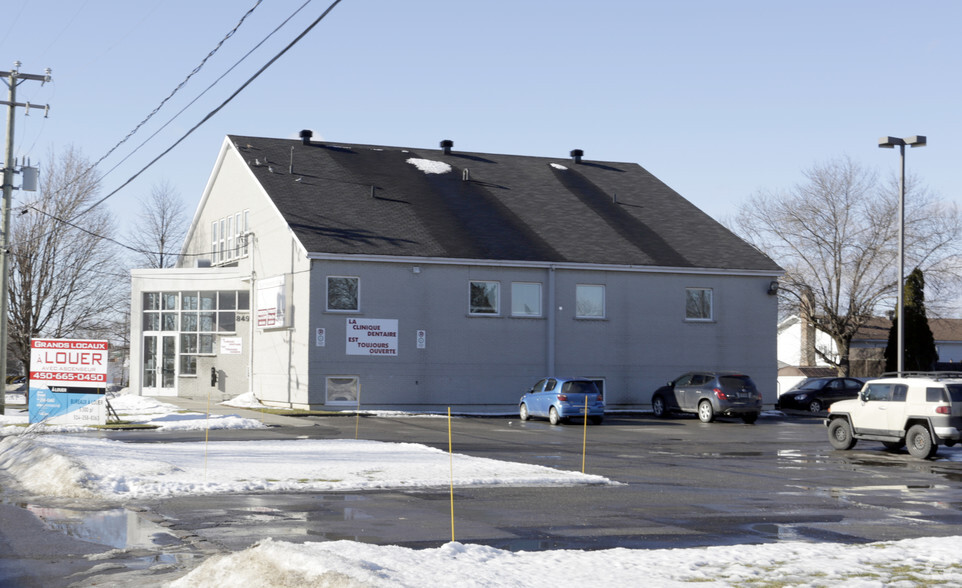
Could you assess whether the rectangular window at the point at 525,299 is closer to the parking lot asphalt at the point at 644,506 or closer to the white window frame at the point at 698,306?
the white window frame at the point at 698,306

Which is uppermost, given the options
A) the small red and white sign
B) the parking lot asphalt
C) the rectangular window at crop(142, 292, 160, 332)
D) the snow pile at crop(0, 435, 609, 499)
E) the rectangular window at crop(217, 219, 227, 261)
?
the rectangular window at crop(217, 219, 227, 261)

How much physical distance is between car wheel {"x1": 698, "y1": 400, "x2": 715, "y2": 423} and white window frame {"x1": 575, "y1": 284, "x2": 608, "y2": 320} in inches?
239

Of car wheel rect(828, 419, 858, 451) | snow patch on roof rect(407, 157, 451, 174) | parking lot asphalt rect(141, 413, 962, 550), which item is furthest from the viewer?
snow patch on roof rect(407, 157, 451, 174)

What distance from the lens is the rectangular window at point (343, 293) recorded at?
34.4 meters

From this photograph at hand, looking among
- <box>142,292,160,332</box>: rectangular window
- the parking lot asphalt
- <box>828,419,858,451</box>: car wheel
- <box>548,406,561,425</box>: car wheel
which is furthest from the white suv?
<box>142,292,160,332</box>: rectangular window

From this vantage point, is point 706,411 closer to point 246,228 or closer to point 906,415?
point 906,415

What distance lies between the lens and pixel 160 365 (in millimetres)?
41906

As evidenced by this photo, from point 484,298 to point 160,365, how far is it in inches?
566

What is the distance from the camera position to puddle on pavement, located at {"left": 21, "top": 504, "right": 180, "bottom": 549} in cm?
1023

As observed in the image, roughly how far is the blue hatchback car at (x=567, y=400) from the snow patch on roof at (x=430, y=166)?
13.1 meters

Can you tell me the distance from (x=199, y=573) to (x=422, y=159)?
3624 cm

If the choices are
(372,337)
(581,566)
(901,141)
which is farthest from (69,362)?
(901,141)

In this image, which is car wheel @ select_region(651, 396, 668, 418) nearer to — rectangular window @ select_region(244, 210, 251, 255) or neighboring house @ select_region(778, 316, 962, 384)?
rectangular window @ select_region(244, 210, 251, 255)

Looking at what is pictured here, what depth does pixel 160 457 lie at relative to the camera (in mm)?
17641
